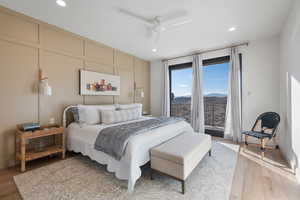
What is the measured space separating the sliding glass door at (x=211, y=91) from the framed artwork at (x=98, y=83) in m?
2.46

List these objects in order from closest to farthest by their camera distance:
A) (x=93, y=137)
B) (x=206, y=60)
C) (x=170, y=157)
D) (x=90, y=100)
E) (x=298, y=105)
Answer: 1. (x=170, y=157)
2. (x=298, y=105)
3. (x=93, y=137)
4. (x=90, y=100)
5. (x=206, y=60)

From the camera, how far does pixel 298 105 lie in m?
1.97

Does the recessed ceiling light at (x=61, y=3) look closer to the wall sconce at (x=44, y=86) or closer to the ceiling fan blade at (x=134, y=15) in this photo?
the ceiling fan blade at (x=134, y=15)

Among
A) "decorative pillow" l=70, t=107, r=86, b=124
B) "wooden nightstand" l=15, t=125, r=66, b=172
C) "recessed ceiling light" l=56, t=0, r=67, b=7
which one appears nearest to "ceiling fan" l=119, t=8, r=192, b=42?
"recessed ceiling light" l=56, t=0, r=67, b=7

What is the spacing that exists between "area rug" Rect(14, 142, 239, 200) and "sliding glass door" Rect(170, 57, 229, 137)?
81.1 inches

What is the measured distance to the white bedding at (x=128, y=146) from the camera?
5.75 feet

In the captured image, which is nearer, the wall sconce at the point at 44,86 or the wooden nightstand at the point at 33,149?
the wooden nightstand at the point at 33,149

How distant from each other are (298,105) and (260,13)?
5.75 ft

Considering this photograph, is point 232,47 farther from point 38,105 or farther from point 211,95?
point 38,105

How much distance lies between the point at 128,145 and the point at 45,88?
2020 mm

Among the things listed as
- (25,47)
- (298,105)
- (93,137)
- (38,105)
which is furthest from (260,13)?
(38,105)

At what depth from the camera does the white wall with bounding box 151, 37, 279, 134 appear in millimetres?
3244

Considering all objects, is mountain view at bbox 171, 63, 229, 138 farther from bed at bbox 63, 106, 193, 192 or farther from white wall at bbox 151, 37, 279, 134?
bed at bbox 63, 106, 193, 192

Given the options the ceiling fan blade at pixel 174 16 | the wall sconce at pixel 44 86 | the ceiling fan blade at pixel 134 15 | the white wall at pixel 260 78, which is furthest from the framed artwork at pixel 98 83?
the white wall at pixel 260 78
